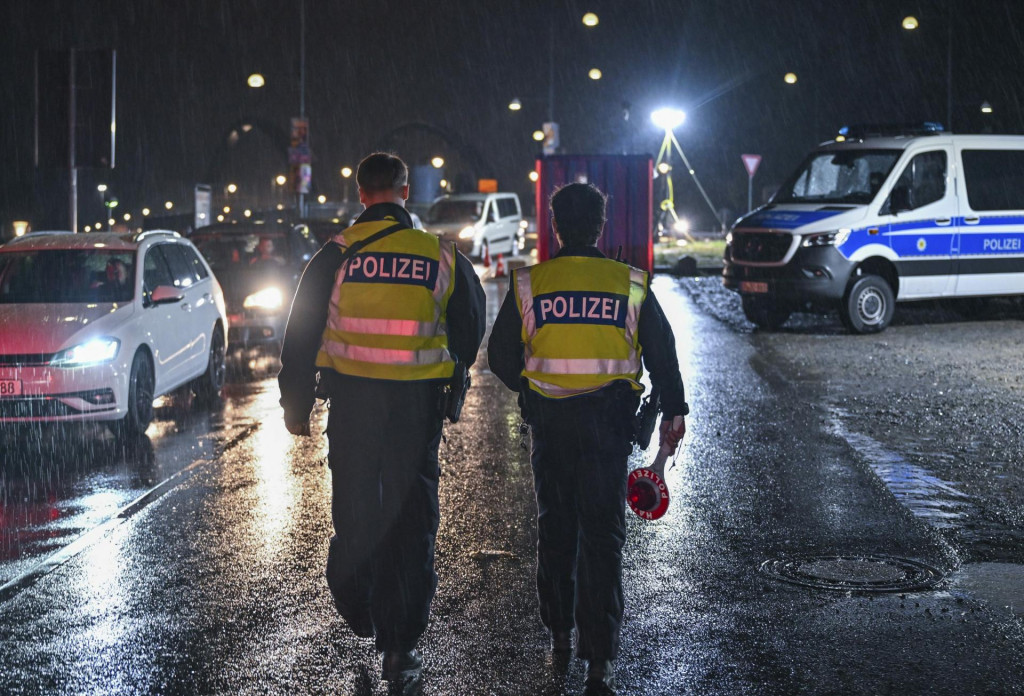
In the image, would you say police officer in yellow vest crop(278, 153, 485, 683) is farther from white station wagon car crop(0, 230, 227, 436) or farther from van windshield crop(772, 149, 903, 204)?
van windshield crop(772, 149, 903, 204)

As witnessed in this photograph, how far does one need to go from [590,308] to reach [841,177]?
14.2 meters

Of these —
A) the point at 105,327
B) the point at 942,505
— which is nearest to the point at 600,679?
the point at 942,505

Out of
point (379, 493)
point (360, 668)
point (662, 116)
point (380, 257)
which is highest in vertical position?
point (662, 116)

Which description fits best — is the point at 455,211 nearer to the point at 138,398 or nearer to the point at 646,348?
the point at 138,398

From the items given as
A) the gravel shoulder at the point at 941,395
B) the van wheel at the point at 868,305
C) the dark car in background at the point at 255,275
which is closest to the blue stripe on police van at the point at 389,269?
the gravel shoulder at the point at 941,395

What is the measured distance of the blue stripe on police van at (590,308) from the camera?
4430 mm

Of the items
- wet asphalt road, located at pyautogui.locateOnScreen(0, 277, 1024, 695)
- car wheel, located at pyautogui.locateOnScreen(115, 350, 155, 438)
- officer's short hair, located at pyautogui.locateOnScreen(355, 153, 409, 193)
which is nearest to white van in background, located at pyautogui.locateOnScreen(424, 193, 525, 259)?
wet asphalt road, located at pyautogui.locateOnScreen(0, 277, 1024, 695)

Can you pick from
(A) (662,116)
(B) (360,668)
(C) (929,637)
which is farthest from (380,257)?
(A) (662,116)

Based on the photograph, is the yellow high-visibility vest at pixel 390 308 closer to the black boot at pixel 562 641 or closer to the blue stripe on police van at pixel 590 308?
the blue stripe on police van at pixel 590 308

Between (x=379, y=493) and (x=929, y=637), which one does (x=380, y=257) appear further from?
(x=929, y=637)

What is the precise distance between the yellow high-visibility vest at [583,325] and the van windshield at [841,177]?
13374 millimetres

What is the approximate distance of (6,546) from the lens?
664 centimetres

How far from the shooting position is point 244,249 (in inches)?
690

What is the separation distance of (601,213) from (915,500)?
3814 mm
